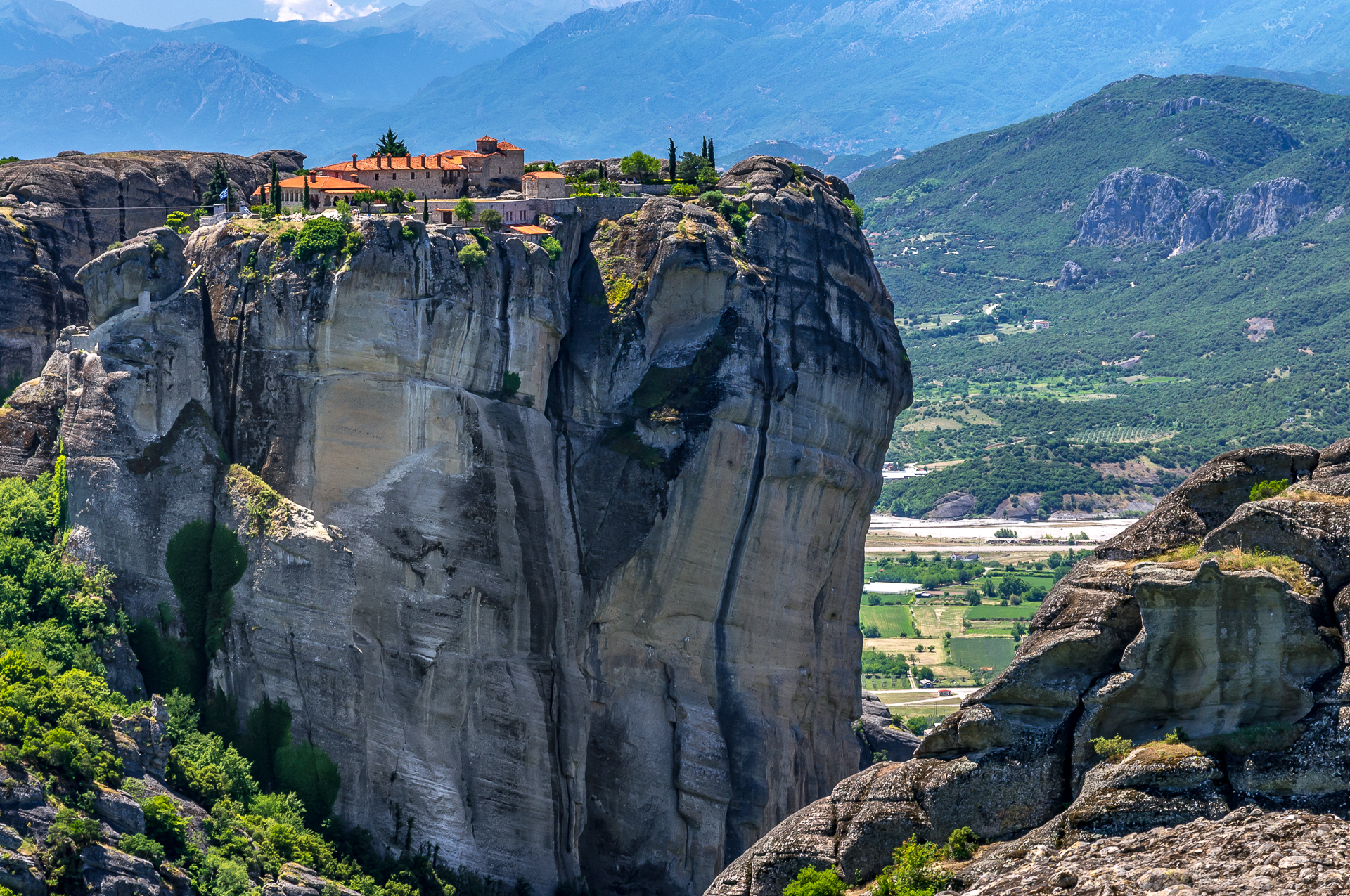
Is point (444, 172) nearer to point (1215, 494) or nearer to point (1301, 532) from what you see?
point (1215, 494)

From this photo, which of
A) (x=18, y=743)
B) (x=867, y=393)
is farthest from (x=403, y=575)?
(x=867, y=393)

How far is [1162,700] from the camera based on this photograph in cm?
4281

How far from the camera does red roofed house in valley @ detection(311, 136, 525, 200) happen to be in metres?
79.9

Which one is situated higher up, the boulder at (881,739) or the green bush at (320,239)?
the green bush at (320,239)

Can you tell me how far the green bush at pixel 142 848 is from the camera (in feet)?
192

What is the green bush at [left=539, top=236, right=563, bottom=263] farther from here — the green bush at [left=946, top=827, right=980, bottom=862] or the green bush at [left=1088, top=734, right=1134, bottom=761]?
the green bush at [left=1088, top=734, right=1134, bottom=761]

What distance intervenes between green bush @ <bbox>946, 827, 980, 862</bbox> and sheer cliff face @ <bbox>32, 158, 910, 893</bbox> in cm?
3044

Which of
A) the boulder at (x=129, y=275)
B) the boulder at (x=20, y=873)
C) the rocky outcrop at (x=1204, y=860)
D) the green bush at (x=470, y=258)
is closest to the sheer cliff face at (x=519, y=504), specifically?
the green bush at (x=470, y=258)

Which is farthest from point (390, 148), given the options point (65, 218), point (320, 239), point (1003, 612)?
point (1003, 612)

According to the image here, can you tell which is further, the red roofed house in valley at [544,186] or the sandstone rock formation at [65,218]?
the sandstone rock formation at [65,218]

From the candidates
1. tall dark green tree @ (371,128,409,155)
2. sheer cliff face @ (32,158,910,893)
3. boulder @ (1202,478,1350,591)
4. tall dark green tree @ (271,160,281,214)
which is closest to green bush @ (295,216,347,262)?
sheer cliff face @ (32,158,910,893)

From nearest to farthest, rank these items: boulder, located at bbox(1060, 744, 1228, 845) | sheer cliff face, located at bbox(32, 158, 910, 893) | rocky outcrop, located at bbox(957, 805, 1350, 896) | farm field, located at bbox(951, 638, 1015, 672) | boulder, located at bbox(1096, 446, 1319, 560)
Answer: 1. rocky outcrop, located at bbox(957, 805, 1350, 896)
2. boulder, located at bbox(1060, 744, 1228, 845)
3. boulder, located at bbox(1096, 446, 1319, 560)
4. sheer cliff face, located at bbox(32, 158, 910, 893)
5. farm field, located at bbox(951, 638, 1015, 672)

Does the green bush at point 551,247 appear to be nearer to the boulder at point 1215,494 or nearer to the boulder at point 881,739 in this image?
the boulder at point 881,739

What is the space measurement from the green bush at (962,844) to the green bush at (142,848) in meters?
29.3
